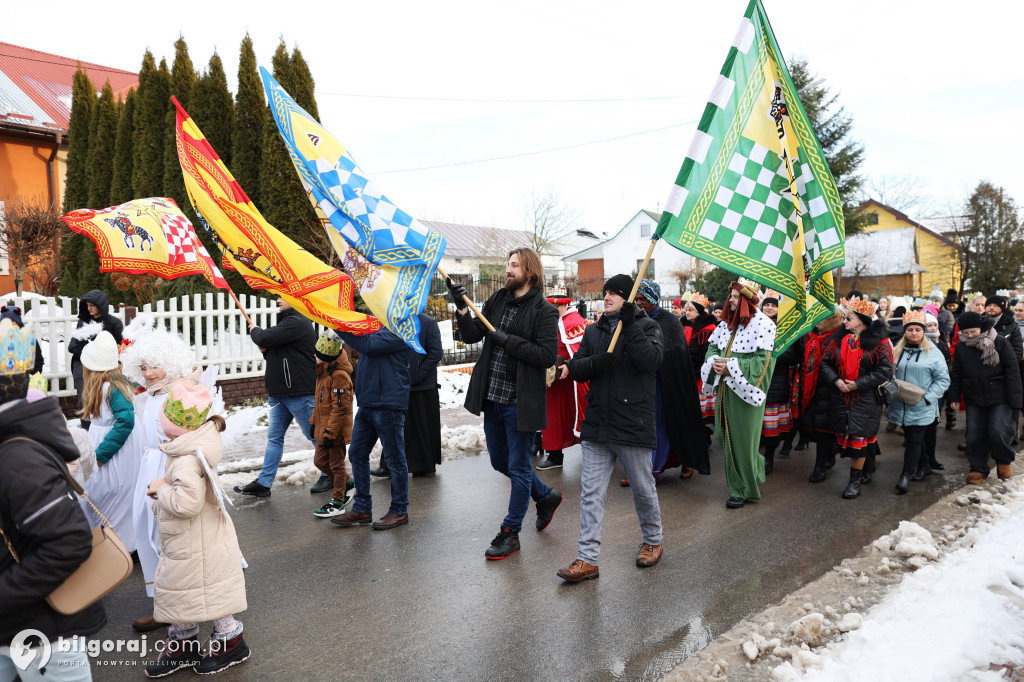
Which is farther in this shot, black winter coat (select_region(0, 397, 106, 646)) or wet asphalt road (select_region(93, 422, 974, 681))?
wet asphalt road (select_region(93, 422, 974, 681))

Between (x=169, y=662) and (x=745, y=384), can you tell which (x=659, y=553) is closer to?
(x=745, y=384)

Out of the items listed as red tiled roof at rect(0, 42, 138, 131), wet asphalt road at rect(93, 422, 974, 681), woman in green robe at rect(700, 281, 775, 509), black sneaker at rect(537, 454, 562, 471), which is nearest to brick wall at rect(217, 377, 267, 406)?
wet asphalt road at rect(93, 422, 974, 681)

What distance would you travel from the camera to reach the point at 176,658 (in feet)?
11.3

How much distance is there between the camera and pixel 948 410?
1006cm

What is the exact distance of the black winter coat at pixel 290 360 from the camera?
21.0ft

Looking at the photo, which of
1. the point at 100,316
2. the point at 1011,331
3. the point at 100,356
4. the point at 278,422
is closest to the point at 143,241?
the point at 100,316

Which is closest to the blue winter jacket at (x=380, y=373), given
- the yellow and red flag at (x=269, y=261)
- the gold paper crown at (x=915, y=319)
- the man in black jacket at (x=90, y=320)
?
the yellow and red flag at (x=269, y=261)

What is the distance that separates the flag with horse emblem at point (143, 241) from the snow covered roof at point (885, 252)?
4963cm

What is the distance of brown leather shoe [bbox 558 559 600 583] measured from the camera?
4.44 metres

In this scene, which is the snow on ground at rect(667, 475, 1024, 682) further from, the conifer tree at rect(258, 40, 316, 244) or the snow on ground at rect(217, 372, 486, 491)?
the conifer tree at rect(258, 40, 316, 244)

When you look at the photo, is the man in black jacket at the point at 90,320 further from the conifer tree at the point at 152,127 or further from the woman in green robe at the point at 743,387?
the conifer tree at the point at 152,127

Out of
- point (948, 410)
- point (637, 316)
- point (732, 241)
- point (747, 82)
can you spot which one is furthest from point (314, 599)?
point (948, 410)

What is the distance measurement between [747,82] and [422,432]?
4.59m

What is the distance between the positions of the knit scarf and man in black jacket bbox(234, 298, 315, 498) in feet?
22.3
